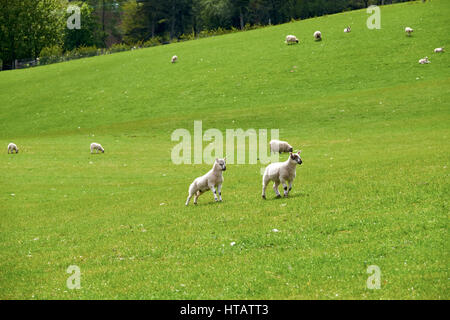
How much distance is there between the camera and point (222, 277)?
1197 centimetres

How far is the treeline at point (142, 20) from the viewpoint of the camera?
10675cm

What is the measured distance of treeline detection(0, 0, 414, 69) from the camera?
106750 millimetres

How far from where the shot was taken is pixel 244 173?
2952 cm

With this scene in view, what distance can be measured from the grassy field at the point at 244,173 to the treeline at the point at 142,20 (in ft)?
104

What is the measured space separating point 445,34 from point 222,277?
197 feet

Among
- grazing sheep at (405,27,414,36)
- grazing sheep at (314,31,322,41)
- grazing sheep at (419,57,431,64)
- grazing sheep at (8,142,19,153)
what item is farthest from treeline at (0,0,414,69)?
grazing sheep at (8,142,19,153)

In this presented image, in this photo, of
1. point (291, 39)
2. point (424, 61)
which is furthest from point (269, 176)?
point (291, 39)

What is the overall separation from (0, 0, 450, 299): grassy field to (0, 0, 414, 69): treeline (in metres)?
31.6

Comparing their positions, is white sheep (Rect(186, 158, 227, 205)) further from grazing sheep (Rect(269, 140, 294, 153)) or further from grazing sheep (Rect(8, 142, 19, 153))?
grazing sheep (Rect(8, 142, 19, 153))

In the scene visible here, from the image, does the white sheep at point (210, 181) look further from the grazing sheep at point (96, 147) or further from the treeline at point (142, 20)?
the treeline at point (142, 20)

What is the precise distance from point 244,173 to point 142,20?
404ft

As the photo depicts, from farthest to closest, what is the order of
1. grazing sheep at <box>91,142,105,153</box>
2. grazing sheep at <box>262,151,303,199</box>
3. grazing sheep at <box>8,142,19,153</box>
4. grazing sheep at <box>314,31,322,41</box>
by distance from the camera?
grazing sheep at <box>314,31,322,41</box>
grazing sheep at <box>8,142,19,153</box>
grazing sheep at <box>91,142,105,153</box>
grazing sheep at <box>262,151,303,199</box>

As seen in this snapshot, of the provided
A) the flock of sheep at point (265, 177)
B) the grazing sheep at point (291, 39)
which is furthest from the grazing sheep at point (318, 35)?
the flock of sheep at point (265, 177)
